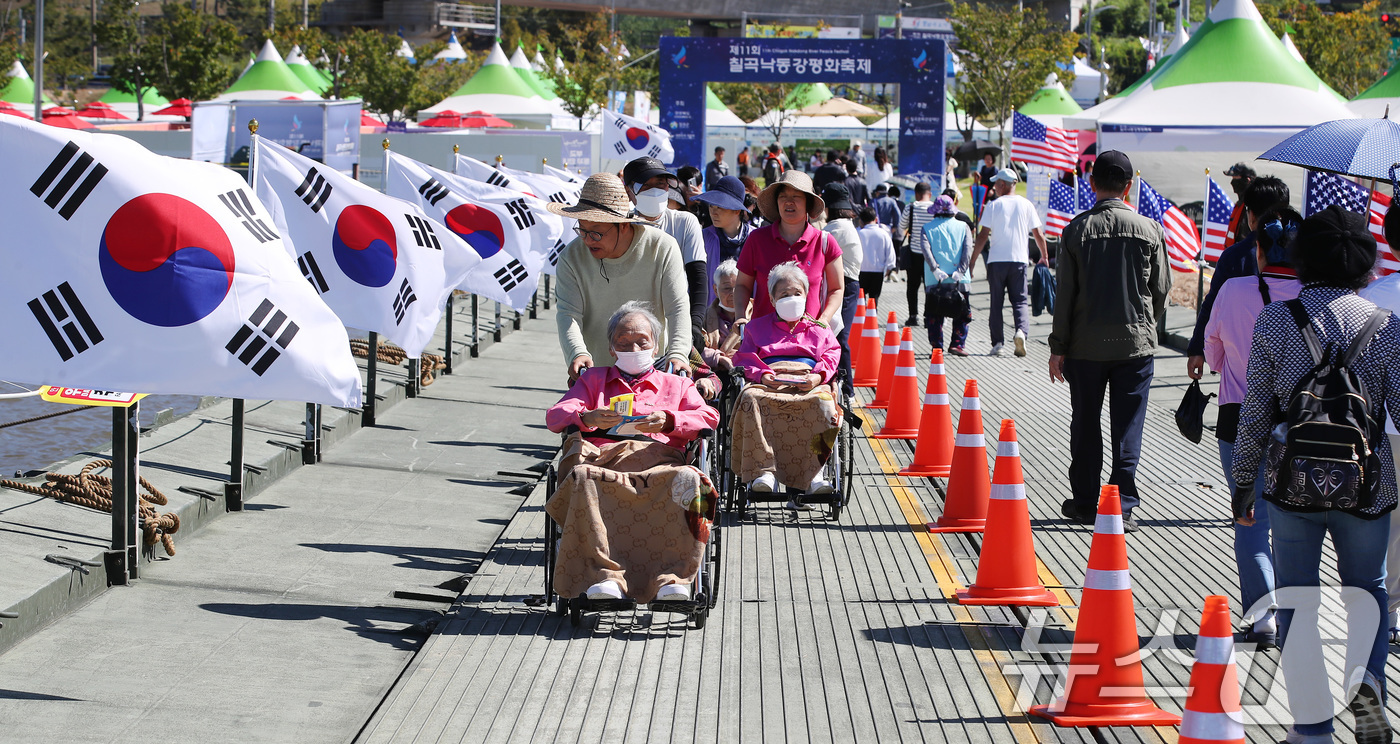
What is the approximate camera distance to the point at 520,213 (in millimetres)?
13672

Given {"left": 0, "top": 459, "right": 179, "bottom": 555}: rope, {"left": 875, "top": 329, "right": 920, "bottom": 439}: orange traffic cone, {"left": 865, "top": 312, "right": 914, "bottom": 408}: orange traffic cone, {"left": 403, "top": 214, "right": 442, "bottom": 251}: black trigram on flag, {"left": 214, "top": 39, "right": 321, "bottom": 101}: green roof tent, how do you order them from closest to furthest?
1. {"left": 0, "top": 459, "right": 179, "bottom": 555}: rope
2. {"left": 403, "top": 214, "right": 442, "bottom": 251}: black trigram on flag
3. {"left": 875, "top": 329, "right": 920, "bottom": 439}: orange traffic cone
4. {"left": 865, "top": 312, "right": 914, "bottom": 408}: orange traffic cone
5. {"left": 214, "top": 39, "right": 321, "bottom": 101}: green roof tent

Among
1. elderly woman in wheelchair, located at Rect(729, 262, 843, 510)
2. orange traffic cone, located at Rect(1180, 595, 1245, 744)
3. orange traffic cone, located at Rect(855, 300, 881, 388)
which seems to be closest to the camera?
orange traffic cone, located at Rect(1180, 595, 1245, 744)

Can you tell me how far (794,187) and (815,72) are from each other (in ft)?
94.9

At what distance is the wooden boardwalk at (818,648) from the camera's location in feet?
16.9

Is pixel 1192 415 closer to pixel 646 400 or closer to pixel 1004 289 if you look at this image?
pixel 646 400

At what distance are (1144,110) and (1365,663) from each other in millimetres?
21421

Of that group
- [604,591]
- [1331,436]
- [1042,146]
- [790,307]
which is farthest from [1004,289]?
[1331,436]

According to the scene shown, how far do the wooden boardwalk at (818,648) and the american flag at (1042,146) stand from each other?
16064mm

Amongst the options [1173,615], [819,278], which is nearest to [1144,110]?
[819,278]

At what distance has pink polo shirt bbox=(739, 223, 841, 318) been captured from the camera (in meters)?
8.98

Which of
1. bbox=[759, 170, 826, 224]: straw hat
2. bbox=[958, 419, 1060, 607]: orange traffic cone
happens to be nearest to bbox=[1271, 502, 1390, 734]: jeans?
bbox=[958, 419, 1060, 607]: orange traffic cone

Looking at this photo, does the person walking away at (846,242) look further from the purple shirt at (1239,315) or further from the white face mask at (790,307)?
the purple shirt at (1239,315)

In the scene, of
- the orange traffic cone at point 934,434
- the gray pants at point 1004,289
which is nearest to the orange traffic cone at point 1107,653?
the orange traffic cone at point 934,434

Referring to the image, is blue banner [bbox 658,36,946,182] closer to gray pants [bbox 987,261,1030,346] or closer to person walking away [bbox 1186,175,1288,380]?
gray pants [bbox 987,261,1030,346]
